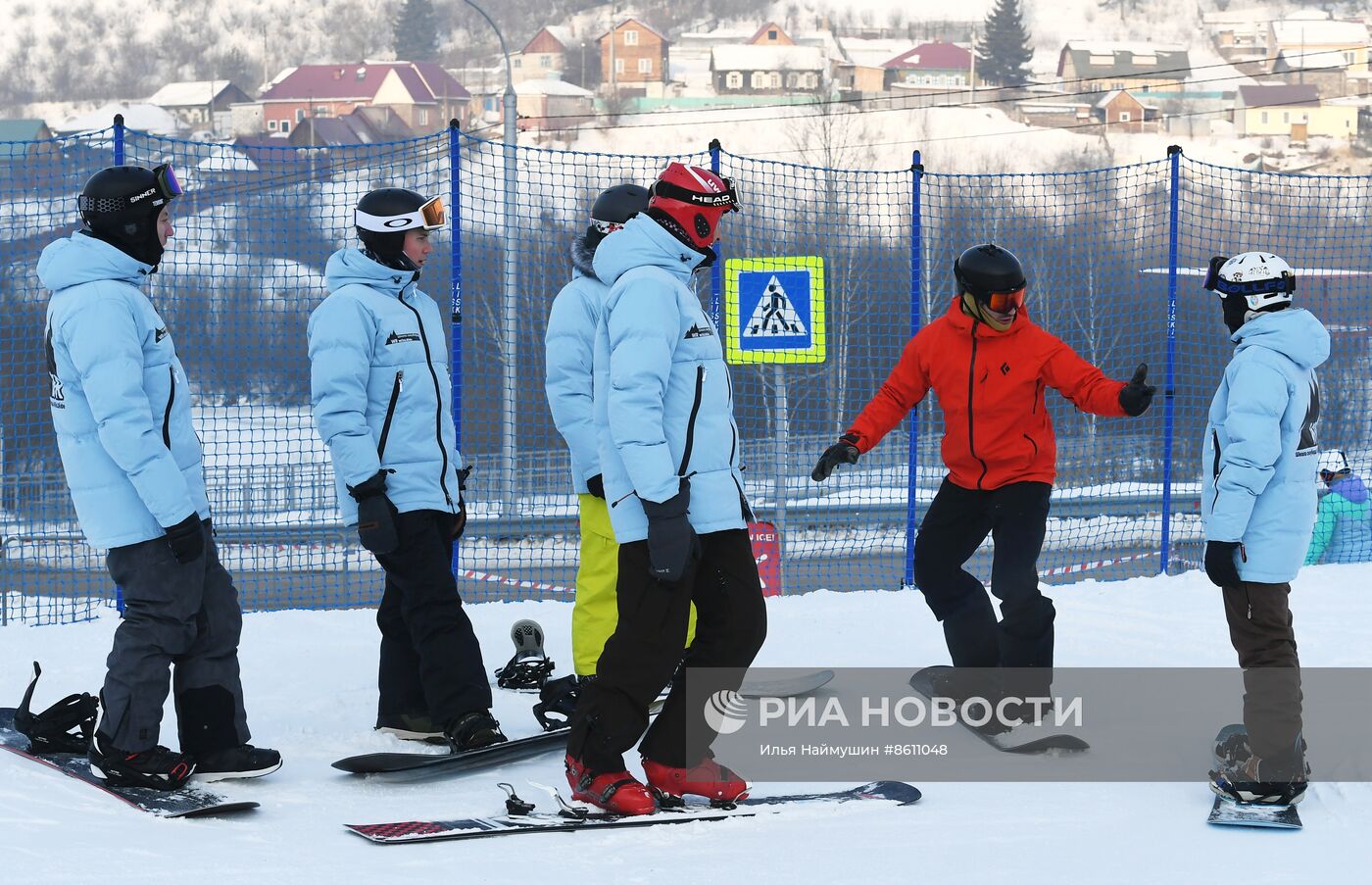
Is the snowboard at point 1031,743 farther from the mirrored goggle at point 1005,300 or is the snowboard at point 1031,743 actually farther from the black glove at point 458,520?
the black glove at point 458,520

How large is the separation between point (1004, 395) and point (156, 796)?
3023 mm

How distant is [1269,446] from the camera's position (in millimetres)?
4023

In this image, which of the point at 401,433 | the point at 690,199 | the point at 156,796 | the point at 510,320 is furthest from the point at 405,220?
the point at 510,320

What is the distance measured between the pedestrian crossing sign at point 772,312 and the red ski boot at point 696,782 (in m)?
3.92

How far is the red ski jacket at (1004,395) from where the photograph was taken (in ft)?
16.2

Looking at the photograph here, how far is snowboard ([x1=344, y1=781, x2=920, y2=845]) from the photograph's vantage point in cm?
374

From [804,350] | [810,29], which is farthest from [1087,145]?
[804,350]

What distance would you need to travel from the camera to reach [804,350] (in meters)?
7.88

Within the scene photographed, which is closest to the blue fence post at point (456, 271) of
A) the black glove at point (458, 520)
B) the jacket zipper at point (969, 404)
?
the black glove at point (458, 520)

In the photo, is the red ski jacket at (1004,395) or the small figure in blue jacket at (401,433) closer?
the small figure in blue jacket at (401,433)

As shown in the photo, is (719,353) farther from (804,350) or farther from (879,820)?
(804,350)

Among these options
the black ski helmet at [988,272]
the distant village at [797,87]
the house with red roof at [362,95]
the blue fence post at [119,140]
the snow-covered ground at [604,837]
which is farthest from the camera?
the house with red roof at [362,95]

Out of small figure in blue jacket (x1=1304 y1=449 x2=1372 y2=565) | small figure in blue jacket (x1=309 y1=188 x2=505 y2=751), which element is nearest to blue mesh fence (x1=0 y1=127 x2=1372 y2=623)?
small figure in blue jacket (x1=1304 y1=449 x2=1372 y2=565)

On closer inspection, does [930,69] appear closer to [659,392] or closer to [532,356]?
[532,356]
